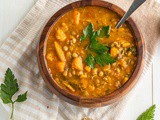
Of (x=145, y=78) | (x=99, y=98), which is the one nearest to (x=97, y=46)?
(x=99, y=98)

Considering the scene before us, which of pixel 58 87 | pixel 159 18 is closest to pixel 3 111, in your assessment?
pixel 58 87

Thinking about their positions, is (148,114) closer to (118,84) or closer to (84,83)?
(118,84)

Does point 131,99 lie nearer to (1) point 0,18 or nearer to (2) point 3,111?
(2) point 3,111

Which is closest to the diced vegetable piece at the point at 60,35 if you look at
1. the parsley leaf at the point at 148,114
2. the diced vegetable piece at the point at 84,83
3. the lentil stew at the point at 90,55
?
the lentil stew at the point at 90,55

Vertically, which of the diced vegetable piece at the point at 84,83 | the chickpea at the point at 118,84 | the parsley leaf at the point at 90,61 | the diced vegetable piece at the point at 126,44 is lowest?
the diced vegetable piece at the point at 84,83

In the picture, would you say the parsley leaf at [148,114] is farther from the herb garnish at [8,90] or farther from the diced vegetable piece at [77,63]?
the herb garnish at [8,90]

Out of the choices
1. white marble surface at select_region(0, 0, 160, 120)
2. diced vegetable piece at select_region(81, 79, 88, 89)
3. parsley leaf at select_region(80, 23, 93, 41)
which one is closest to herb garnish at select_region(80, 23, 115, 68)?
parsley leaf at select_region(80, 23, 93, 41)

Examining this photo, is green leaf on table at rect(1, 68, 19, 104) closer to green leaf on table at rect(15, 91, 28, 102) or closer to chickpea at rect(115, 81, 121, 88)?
green leaf on table at rect(15, 91, 28, 102)
